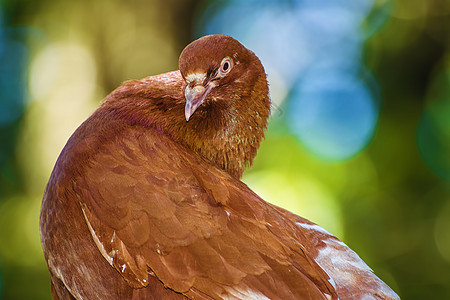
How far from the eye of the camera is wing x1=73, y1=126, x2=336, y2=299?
65.3 inches

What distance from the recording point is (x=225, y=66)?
80.0 inches

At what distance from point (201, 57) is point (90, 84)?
3.57m

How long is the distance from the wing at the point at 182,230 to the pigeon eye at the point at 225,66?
418mm

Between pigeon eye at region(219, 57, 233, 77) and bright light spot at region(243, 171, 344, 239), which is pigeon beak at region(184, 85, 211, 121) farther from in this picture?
bright light spot at region(243, 171, 344, 239)

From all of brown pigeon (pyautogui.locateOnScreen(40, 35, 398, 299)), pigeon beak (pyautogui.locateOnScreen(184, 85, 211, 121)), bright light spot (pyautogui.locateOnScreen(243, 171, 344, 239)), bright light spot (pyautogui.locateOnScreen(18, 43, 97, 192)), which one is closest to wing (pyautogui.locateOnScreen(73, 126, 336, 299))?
brown pigeon (pyautogui.locateOnScreen(40, 35, 398, 299))

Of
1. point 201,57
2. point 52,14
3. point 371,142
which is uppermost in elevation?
point 371,142

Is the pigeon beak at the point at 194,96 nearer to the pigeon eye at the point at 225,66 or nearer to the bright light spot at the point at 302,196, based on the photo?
the pigeon eye at the point at 225,66

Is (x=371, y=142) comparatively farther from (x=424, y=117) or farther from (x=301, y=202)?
(x=301, y=202)

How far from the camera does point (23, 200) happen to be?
17.3 feet

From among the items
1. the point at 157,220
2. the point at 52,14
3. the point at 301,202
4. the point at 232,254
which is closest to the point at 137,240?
the point at 157,220

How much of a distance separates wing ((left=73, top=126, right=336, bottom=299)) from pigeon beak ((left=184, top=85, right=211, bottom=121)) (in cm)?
21

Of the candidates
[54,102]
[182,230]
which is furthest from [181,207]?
[54,102]

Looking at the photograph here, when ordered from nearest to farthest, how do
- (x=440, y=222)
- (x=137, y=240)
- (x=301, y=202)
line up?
(x=137, y=240), (x=301, y=202), (x=440, y=222)

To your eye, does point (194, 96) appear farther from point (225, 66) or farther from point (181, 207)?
point (181, 207)
